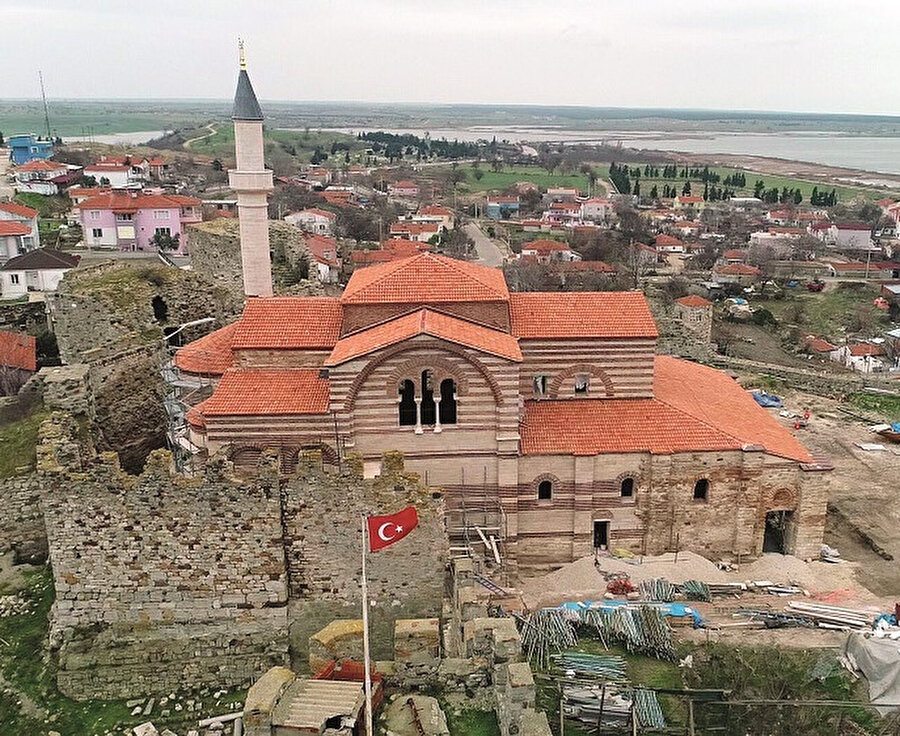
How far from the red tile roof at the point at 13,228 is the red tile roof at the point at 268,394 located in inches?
1496

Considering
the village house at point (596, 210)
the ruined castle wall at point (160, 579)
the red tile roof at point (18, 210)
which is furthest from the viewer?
the village house at point (596, 210)

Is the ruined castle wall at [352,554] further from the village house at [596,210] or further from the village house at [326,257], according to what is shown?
the village house at [596,210]

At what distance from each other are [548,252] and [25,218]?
4693cm

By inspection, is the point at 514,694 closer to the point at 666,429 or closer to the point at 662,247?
the point at 666,429

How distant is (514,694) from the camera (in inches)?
426

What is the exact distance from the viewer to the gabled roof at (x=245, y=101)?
25344mm

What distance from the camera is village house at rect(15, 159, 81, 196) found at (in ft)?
255

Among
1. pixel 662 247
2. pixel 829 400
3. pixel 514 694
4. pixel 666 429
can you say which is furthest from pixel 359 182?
pixel 514 694

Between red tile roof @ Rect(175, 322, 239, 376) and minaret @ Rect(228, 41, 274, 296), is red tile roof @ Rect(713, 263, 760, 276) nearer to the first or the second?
minaret @ Rect(228, 41, 274, 296)

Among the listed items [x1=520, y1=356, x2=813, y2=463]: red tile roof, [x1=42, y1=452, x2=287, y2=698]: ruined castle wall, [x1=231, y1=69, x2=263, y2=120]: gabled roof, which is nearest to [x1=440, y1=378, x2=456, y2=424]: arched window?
[x1=520, y1=356, x2=813, y2=463]: red tile roof

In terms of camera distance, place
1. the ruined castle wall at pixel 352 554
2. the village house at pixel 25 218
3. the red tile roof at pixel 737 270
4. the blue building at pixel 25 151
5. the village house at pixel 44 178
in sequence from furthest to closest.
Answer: the blue building at pixel 25 151 < the village house at pixel 44 178 < the red tile roof at pixel 737 270 < the village house at pixel 25 218 < the ruined castle wall at pixel 352 554

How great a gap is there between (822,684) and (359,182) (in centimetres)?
14381

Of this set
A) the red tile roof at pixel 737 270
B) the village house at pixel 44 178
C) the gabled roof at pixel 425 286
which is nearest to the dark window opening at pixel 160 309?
the gabled roof at pixel 425 286

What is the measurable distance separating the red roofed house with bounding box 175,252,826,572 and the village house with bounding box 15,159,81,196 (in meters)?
66.6
